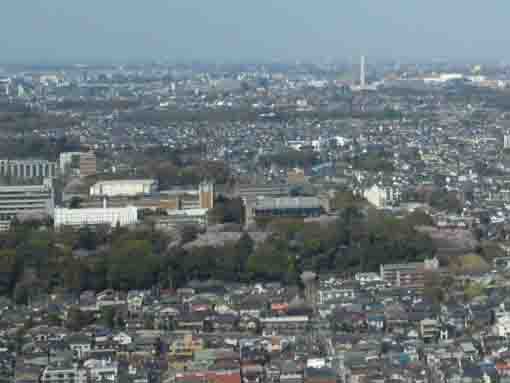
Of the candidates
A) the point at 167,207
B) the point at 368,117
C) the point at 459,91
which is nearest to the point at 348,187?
the point at 167,207

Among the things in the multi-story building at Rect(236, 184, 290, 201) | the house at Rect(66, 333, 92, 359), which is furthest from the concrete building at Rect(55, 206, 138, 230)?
the house at Rect(66, 333, 92, 359)

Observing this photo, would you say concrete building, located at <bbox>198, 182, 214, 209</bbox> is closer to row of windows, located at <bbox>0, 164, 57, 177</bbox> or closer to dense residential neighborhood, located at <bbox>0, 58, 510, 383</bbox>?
dense residential neighborhood, located at <bbox>0, 58, 510, 383</bbox>

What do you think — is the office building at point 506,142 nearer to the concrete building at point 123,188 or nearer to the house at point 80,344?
the concrete building at point 123,188

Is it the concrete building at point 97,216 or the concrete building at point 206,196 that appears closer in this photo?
the concrete building at point 97,216

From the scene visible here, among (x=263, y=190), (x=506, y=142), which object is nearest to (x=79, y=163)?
(x=263, y=190)

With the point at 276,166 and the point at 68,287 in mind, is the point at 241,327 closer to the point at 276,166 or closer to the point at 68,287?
the point at 68,287

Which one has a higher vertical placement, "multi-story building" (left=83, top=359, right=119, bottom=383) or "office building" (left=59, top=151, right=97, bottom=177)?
"multi-story building" (left=83, top=359, right=119, bottom=383)

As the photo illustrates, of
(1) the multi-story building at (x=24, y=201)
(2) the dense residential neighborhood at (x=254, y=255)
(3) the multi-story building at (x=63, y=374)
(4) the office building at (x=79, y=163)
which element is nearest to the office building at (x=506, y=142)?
(2) the dense residential neighborhood at (x=254, y=255)
